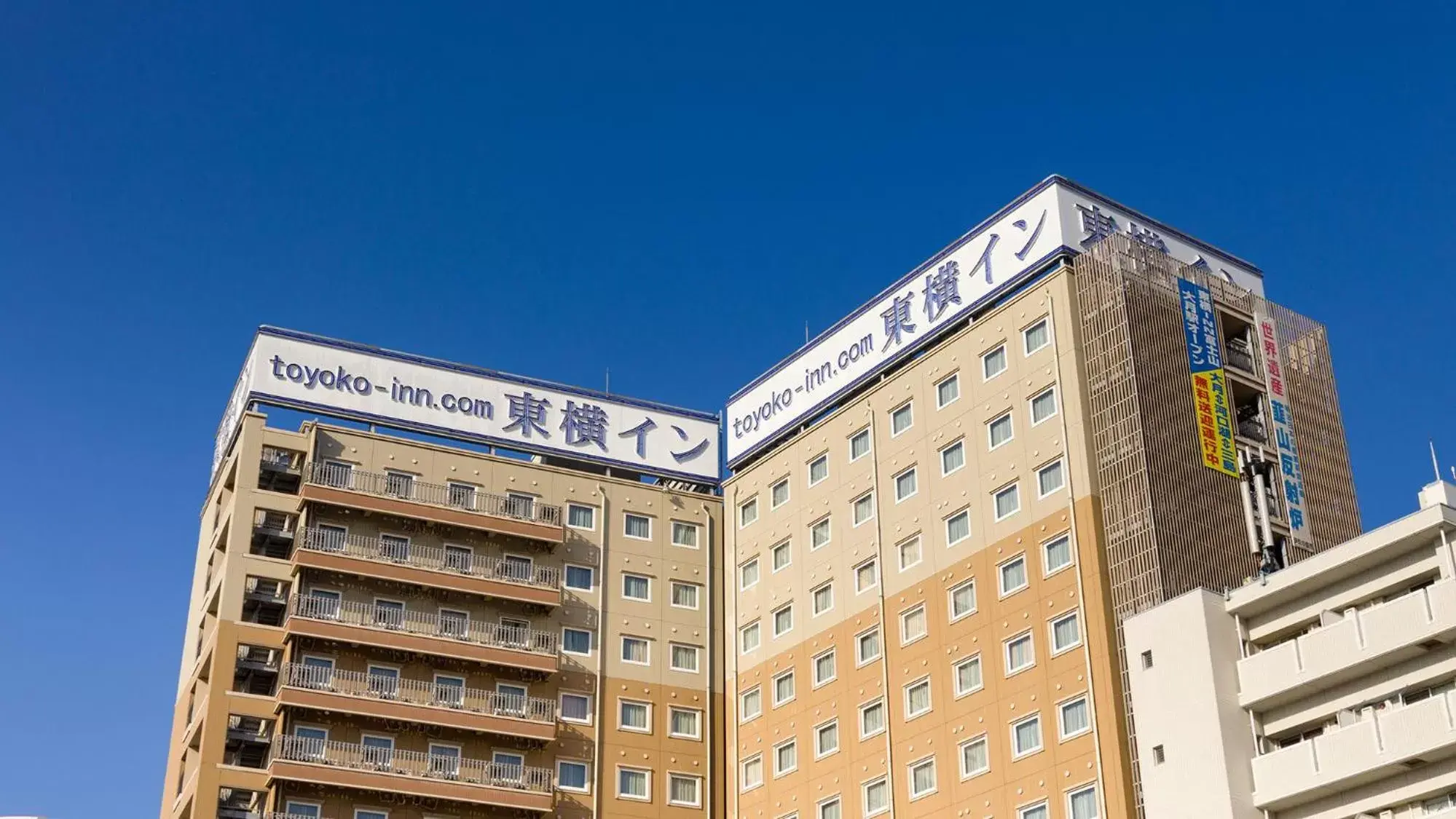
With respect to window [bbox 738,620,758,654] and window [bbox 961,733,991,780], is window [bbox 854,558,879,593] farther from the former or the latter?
window [bbox 961,733,991,780]

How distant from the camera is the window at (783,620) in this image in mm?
84562

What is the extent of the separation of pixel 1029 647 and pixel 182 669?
1827 inches

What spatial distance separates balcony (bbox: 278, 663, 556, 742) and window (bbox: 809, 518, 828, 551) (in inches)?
601

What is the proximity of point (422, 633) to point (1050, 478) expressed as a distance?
3234cm

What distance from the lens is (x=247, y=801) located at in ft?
259

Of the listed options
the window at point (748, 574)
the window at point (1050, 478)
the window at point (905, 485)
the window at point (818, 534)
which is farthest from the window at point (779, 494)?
the window at point (1050, 478)

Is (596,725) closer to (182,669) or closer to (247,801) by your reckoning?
(247,801)

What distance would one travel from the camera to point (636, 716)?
287ft

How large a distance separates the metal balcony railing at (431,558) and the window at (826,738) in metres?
16.3

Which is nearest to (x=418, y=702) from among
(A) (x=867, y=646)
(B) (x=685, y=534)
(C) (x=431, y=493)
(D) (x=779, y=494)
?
(C) (x=431, y=493)

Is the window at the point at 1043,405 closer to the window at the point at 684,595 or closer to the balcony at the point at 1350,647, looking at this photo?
the balcony at the point at 1350,647

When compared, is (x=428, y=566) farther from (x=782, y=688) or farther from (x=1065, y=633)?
(x=1065, y=633)

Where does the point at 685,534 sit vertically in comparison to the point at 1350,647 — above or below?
above

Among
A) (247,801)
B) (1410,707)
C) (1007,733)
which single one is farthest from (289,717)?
(1410,707)
